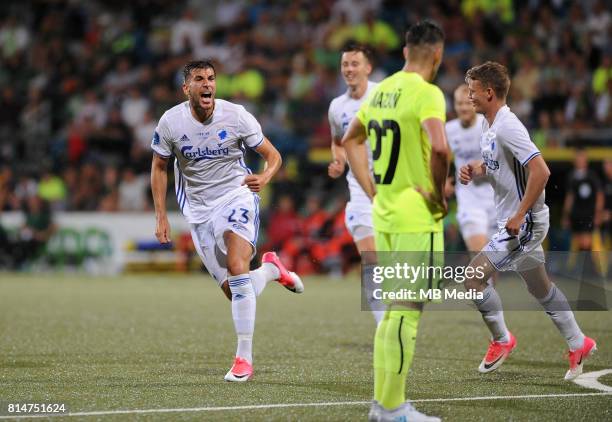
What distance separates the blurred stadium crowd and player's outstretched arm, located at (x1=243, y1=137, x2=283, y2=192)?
11.0 metres

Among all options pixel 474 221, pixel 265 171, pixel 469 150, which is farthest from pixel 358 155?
pixel 474 221

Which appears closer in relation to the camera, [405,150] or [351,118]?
[405,150]

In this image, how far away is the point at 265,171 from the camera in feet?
26.9

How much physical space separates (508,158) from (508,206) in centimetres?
43

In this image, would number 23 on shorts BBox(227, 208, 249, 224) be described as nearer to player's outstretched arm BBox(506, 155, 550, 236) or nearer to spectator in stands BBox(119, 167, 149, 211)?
player's outstretched arm BBox(506, 155, 550, 236)

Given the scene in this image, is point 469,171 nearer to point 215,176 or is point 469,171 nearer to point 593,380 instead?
point 593,380

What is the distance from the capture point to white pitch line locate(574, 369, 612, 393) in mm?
7438

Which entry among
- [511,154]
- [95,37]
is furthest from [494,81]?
[95,37]

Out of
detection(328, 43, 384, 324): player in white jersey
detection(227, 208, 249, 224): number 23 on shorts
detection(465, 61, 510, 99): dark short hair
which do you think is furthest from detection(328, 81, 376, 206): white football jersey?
detection(465, 61, 510, 99): dark short hair

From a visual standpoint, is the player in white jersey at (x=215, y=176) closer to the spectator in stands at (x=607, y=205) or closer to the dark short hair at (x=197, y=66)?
the dark short hair at (x=197, y=66)

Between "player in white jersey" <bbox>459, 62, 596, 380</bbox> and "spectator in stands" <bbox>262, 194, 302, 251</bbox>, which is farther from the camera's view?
"spectator in stands" <bbox>262, 194, 302, 251</bbox>

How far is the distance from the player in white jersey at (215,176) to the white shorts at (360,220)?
1488 mm

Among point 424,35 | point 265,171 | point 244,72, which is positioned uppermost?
point 244,72

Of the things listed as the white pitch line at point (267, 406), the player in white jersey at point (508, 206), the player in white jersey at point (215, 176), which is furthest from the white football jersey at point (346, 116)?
the white pitch line at point (267, 406)
